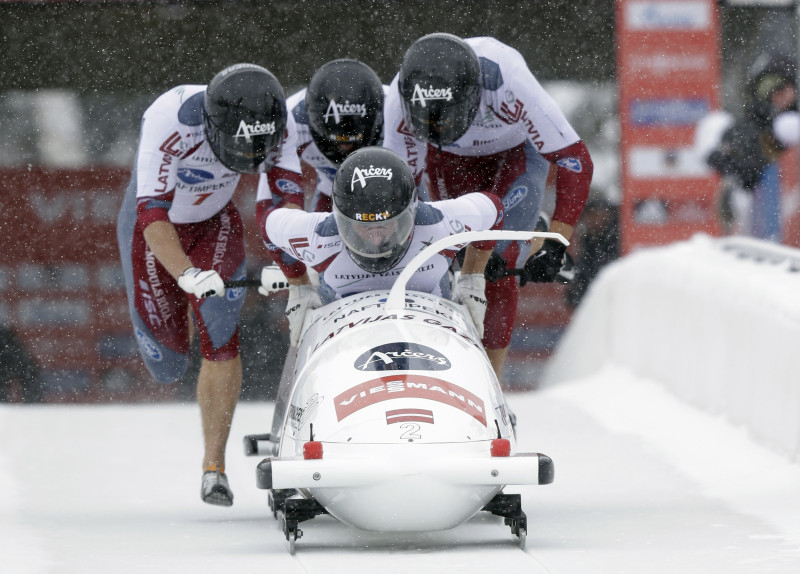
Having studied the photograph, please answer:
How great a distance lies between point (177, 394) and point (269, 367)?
3.10ft

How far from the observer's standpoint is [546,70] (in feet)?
34.5

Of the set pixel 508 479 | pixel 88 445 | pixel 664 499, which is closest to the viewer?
pixel 508 479

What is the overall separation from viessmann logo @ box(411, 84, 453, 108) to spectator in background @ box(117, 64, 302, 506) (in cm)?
40

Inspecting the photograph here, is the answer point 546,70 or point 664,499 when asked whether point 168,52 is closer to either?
point 546,70

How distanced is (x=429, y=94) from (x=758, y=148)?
3.05m

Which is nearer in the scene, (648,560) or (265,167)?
(648,560)

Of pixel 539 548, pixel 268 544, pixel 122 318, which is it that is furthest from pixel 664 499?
pixel 122 318

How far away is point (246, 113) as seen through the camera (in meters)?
4.67

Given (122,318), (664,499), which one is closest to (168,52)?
(122,318)

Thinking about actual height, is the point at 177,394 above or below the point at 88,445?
below

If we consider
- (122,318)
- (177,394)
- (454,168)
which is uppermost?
(454,168)

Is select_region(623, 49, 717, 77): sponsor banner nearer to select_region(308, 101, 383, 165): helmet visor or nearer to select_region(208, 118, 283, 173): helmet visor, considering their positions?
select_region(308, 101, 383, 165): helmet visor

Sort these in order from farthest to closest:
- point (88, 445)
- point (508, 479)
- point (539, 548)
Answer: point (88, 445)
point (539, 548)
point (508, 479)

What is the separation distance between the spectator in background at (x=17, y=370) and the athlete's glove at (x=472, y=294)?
18.5 feet
